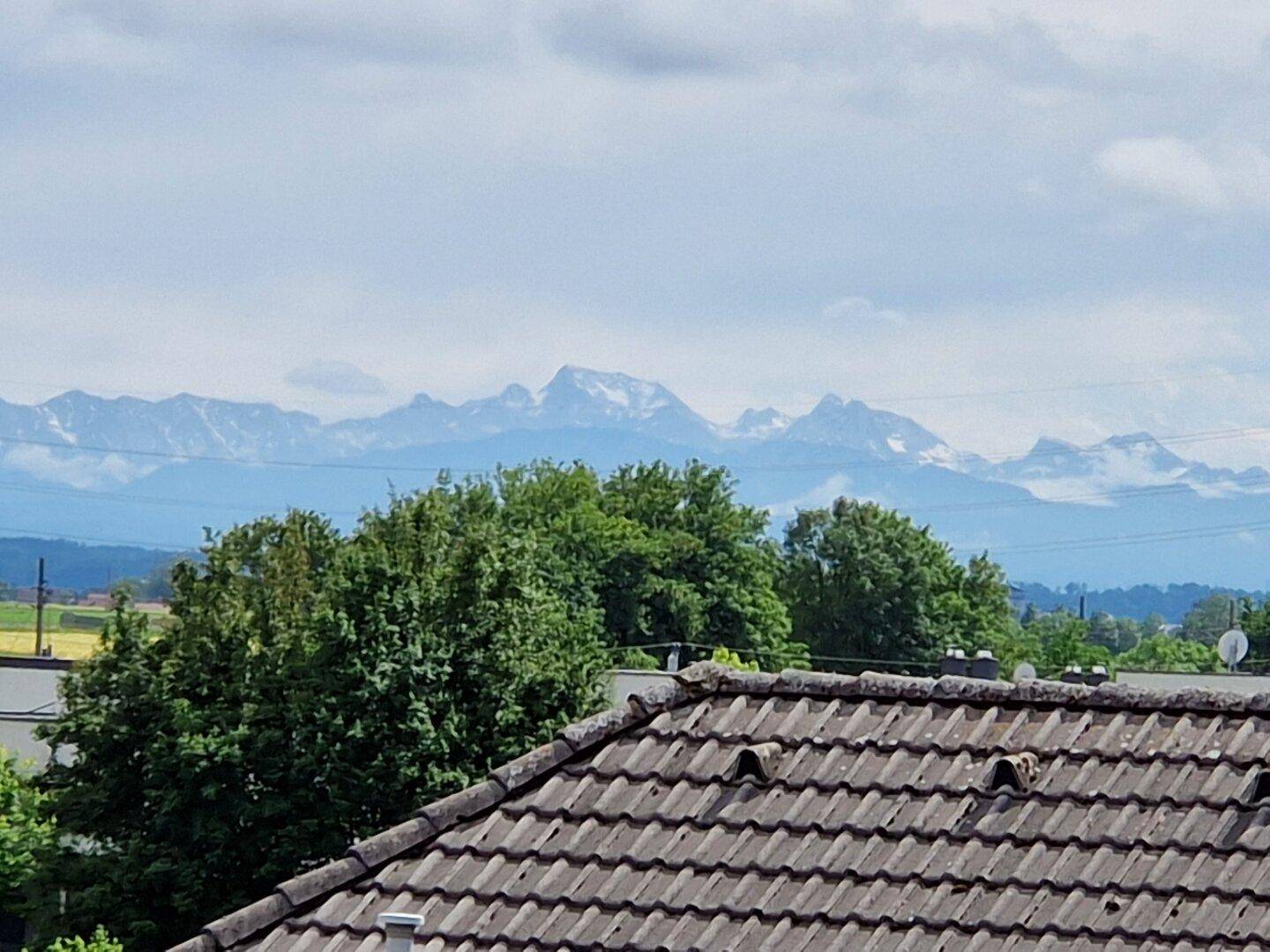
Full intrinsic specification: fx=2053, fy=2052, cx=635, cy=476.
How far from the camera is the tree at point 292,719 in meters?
41.0

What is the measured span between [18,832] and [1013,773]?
117 feet

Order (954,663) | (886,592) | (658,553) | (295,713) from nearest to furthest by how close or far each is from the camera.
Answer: (954,663), (295,713), (658,553), (886,592)

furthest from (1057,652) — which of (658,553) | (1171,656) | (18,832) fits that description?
(18,832)

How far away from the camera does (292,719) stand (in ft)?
138

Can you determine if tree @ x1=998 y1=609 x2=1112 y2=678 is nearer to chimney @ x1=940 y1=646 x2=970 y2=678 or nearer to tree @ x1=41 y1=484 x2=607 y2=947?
tree @ x1=41 y1=484 x2=607 y2=947

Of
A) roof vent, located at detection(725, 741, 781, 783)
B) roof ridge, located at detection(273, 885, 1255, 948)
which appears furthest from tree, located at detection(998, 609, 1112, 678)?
roof ridge, located at detection(273, 885, 1255, 948)

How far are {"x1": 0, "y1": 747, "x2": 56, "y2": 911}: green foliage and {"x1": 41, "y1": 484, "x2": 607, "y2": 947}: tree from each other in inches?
43.2

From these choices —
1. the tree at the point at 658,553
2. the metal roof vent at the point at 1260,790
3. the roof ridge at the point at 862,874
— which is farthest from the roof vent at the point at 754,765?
the tree at the point at 658,553

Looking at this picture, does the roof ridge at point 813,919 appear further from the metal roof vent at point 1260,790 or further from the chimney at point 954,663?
the chimney at point 954,663

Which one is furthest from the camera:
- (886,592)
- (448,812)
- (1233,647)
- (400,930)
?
(886,592)

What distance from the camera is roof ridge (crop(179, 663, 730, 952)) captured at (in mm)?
12859

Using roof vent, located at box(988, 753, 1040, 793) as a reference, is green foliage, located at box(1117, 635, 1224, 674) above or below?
below

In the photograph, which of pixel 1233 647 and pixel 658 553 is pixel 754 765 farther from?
pixel 658 553

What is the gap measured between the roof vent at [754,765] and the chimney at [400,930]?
243 cm
